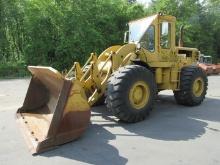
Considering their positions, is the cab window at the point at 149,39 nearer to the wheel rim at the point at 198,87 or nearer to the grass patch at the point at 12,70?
the wheel rim at the point at 198,87

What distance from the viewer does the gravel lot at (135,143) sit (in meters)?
4.89

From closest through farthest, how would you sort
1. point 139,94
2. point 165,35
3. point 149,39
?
point 139,94
point 149,39
point 165,35

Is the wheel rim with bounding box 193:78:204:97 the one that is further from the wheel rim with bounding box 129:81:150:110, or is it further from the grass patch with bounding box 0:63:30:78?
the grass patch with bounding box 0:63:30:78

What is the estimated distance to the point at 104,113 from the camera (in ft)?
25.5

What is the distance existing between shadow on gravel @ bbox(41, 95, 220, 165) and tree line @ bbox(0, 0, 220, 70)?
1518 cm

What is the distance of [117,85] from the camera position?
257 inches

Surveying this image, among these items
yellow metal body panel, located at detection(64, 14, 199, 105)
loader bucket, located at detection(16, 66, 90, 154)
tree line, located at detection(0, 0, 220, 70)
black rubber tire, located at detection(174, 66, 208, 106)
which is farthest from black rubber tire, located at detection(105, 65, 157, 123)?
tree line, located at detection(0, 0, 220, 70)

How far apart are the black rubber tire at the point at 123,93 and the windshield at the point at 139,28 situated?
149cm

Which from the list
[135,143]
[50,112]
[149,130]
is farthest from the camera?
[50,112]

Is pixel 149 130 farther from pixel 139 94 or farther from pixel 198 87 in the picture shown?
pixel 198 87

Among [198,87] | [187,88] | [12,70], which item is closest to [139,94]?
[187,88]

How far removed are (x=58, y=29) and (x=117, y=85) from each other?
712 inches

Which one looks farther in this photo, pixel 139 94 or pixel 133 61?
pixel 133 61

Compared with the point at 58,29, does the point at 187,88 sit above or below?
below
